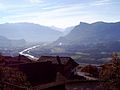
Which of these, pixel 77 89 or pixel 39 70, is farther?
pixel 77 89

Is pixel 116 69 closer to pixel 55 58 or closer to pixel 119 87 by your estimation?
pixel 119 87

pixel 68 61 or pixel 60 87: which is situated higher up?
pixel 60 87

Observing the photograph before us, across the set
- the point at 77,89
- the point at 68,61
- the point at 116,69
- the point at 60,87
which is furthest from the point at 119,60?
the point at 60,87

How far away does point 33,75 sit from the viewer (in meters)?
51.1

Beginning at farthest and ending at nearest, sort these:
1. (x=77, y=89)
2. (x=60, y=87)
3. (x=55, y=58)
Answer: (x=55, y=58) < (x=77, y=89) < (x=60, y=87)

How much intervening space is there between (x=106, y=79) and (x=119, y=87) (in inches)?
137

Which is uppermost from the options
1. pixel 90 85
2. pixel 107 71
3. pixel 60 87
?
pixel 60 87

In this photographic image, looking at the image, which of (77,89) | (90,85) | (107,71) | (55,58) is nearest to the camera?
(107,71)

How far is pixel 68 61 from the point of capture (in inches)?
3004

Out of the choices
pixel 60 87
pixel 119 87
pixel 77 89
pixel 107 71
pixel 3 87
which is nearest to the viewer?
pixel 3 87

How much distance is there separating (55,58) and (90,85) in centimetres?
1568

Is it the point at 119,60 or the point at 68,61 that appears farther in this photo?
the point at 68,61

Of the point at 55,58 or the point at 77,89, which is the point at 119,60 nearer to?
the point at 77,89

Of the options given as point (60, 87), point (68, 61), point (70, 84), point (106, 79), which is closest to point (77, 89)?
point (70, 84)
